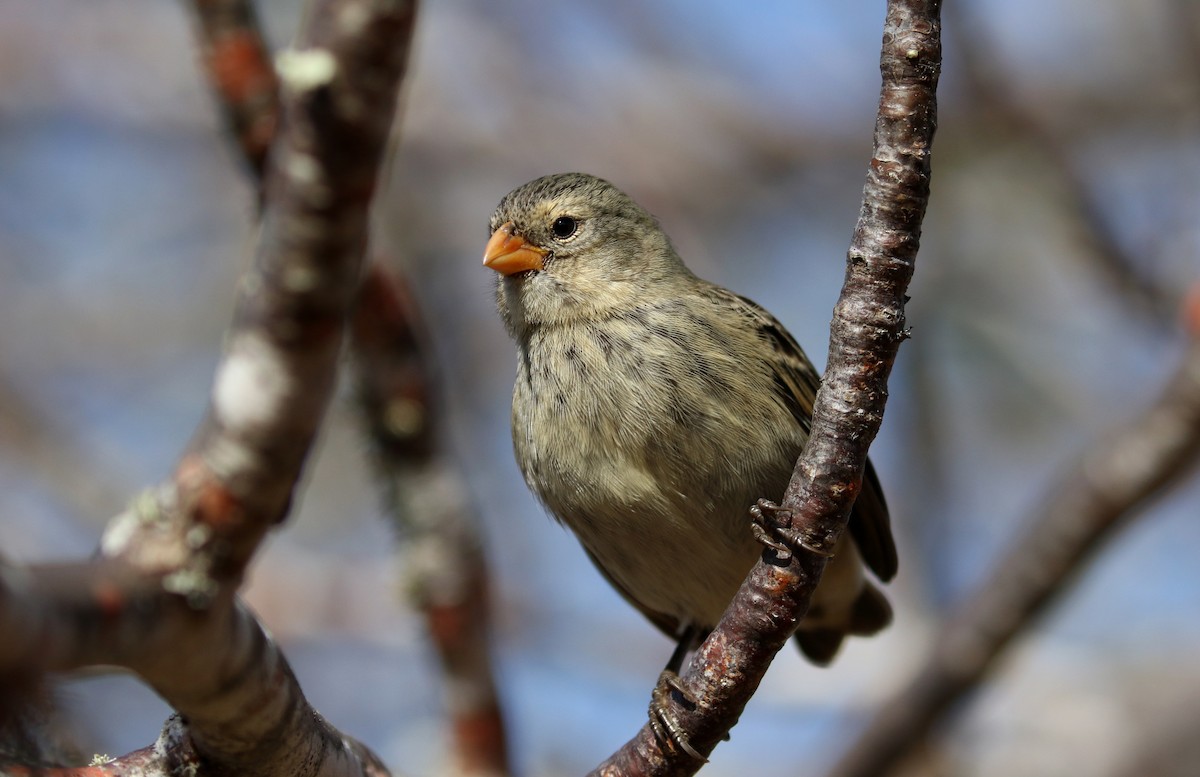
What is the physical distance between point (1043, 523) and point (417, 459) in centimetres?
281

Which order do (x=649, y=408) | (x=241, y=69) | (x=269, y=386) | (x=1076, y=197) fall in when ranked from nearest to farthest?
1. (x=269, y=386)
2. (x=649, y=408)
3. (x=241, y=69)
4. (x=1076, y=197)

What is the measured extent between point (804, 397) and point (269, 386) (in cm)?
278

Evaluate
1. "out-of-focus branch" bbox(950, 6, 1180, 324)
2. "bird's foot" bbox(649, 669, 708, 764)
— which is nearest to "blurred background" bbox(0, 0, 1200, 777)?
"out-of-focus branch" bbox(950, 6, 1180, 324)

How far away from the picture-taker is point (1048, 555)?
16.4ft

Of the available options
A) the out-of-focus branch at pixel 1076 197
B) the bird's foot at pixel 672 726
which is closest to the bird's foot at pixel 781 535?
the bird's foot at pixel 672 726

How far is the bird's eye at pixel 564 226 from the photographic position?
16.6 feet

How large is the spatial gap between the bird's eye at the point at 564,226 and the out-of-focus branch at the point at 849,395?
227 centimetres

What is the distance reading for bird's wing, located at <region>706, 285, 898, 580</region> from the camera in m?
4.54

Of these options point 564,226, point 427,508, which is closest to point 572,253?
point 564,226

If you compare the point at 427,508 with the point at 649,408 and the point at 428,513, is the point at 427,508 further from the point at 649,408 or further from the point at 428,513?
the point at 649,408

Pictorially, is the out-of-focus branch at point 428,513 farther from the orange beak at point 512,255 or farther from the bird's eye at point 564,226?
the bird's eye at point 564,226

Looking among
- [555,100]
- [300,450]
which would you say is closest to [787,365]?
[300,450]

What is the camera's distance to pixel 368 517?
11.0 metres

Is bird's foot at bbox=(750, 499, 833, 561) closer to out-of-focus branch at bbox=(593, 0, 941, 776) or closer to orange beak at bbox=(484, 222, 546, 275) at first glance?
out-of-focus branch at bbox=(593, 0, 941, 776)
